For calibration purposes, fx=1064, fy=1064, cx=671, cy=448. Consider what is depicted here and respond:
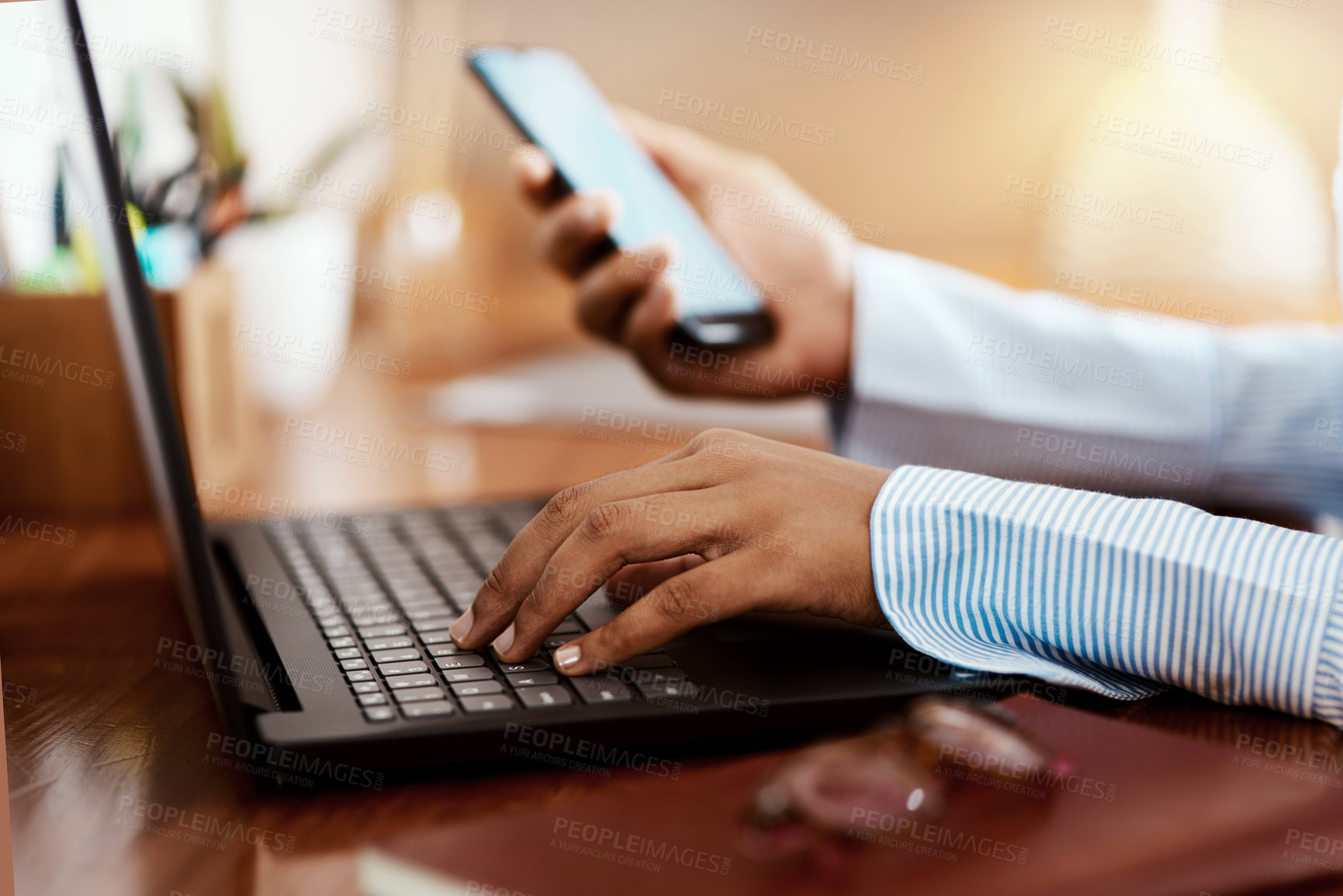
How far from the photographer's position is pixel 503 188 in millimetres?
1799

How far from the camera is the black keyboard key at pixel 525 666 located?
15.5 inches

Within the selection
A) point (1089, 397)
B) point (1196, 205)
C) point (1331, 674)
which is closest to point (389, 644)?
point (1331, 674)

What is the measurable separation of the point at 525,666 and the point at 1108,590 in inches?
8.9

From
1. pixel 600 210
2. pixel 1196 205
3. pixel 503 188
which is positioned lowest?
pixel 503 188

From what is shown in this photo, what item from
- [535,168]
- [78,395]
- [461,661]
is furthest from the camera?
[535,168]

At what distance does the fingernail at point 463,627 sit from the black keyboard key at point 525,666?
0.02 m

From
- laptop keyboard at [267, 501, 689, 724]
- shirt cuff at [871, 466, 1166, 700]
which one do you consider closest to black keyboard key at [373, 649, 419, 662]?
laptop keyboard at [267, 501, 689, 724]

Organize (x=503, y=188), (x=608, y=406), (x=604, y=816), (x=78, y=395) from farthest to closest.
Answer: (x=503, y=188) → (x=608, y=406) → (x=78, y=395) → (x=604, y=816)

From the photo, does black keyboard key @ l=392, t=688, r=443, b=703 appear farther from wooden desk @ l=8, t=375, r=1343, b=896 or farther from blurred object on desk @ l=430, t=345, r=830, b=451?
blurred object on desk @ l=430, t=345, r=830, b=451

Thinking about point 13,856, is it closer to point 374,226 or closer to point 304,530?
point 304,530

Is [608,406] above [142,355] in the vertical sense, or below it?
below

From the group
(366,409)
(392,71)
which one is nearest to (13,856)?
(366,409)

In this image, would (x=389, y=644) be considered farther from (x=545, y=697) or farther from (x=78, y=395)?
(x=78, y=395)

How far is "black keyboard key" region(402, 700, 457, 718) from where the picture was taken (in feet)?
1.16
